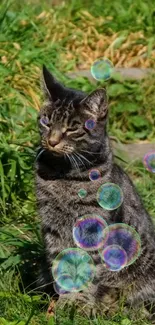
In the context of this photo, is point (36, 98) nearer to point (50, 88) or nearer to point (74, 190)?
point (50, 88)

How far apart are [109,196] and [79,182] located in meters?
0.24

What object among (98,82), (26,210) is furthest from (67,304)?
(98,82)

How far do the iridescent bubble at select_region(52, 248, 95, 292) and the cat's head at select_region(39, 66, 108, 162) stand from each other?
0.62 meters

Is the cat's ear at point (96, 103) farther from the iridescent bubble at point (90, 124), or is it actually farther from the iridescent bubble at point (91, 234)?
the iridescent bubble at point (91, 234)

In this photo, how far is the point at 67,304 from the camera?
5137 millimetres

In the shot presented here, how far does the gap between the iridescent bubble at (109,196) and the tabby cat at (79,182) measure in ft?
0.14

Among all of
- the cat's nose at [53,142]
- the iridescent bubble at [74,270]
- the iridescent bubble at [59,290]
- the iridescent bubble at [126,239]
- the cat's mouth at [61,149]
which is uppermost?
the cat's nose at [53,142]

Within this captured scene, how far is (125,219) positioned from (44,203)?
0.52m

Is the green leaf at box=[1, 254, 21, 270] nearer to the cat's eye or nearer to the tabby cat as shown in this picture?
the tabby cat

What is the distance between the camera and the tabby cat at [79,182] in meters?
5.04

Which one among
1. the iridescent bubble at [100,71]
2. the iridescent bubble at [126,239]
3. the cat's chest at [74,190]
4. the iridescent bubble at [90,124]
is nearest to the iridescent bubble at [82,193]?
the cat's chest at [74,190]

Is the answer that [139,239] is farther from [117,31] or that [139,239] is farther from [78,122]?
[117,31]

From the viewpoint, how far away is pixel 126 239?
5199 mm

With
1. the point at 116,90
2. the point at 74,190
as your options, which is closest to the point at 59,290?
the point at 74,190
